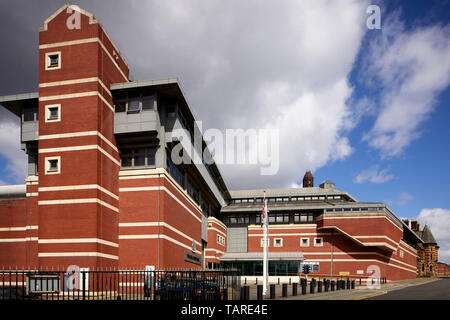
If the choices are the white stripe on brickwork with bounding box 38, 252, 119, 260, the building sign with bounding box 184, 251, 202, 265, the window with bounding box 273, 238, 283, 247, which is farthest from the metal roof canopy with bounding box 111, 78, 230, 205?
the window with bounding box 273, 238, 283, 247

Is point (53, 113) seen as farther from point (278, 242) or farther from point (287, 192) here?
point (287, 192)

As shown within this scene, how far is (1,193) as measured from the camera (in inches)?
1596

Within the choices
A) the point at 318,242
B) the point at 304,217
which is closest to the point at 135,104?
the point at 304,217

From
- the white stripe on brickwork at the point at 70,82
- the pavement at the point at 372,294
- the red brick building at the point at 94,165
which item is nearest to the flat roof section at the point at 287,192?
the red brick building at the point at 94,165

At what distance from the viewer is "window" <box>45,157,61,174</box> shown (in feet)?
106

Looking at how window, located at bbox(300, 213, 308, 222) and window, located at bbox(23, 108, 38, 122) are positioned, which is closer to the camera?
window, located at bbox(23, 108, 38, 122)

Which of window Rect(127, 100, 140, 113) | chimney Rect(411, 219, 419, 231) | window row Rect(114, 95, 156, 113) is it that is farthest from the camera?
chimney Rect(411, 219, 419, 231)

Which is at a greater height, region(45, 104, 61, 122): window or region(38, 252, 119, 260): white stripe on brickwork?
region(45, 104, 61, 122): window

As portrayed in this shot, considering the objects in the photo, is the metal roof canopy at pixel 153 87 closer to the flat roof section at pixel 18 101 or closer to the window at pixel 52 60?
the window at pixel 52 60

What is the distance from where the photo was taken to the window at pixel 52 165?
32.3 meters

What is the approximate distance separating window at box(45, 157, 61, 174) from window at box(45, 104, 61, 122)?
299 centimetres

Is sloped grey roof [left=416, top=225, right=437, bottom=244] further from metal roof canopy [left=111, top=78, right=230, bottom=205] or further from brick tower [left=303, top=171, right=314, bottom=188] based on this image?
metal roof canopy [left=111, top=78, right=230, bottom=205]
